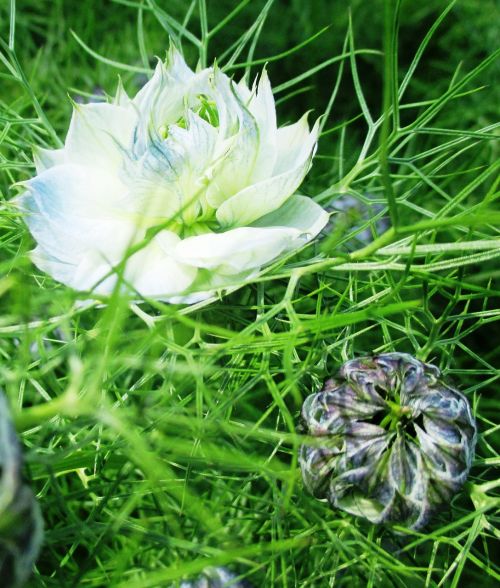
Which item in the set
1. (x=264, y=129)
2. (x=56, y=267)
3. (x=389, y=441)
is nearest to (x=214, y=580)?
(x=389, y=441)

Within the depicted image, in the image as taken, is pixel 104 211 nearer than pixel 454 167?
Yes

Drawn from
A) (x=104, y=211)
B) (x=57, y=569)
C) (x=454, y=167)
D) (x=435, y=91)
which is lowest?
(x=454, y=167)

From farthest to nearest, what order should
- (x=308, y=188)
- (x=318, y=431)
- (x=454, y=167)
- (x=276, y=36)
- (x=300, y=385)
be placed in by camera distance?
(x=276, y=36) → (x=454, y=167) → (x=308, y=188) → (x=300, y=385) → (x=318, y=431)

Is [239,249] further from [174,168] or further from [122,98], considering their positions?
[122,98]

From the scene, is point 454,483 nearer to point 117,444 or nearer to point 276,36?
point 117,444

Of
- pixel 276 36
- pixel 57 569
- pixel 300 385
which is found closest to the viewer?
pixel 57 569

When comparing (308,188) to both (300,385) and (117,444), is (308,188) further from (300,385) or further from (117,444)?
(117,444)

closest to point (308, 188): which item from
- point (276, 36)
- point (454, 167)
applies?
point (454, 167)

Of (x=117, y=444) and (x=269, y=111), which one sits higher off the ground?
(x=269, y=111)
